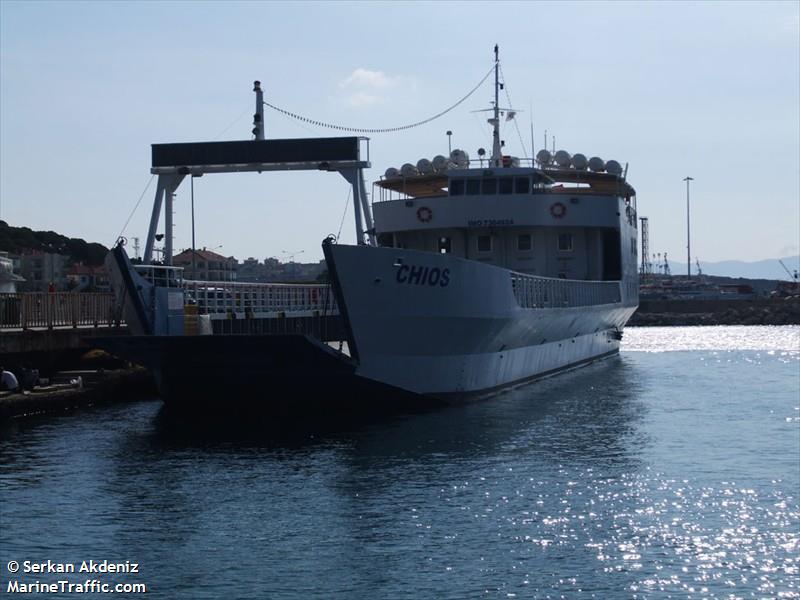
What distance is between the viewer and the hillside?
122250 millimetres

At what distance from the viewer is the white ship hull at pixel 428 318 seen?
83.0 feet

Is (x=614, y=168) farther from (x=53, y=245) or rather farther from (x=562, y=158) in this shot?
(x=53, y=245)

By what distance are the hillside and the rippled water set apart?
101391 mm

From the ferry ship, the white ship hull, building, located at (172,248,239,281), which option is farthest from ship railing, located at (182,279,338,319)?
building, located at (172,248,239,281)

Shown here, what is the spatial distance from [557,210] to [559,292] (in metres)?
5.40

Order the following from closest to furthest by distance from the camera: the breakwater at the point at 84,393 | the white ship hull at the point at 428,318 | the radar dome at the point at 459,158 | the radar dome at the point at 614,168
Answer: the white ship hull at the point at 428,318, the breakwater at the point at 84,393, the radar dome at the point at 459,158, the radar dome at the point at 614,168

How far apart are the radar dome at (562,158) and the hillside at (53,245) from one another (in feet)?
282

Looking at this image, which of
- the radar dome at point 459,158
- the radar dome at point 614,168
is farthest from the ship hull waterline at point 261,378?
the radar dome at point 614,168

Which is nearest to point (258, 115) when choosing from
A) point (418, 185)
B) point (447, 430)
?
point (447, 430)

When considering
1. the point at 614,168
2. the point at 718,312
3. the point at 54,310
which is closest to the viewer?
the point at 54,310

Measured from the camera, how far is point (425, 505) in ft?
56.6

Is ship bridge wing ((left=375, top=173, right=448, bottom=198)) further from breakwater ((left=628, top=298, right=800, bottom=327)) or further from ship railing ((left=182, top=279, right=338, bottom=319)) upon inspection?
breakwater ((left=628, top=298, right=800, bottom=327))

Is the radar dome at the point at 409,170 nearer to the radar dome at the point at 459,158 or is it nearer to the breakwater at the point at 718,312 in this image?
the radar dome at the point at 459,158

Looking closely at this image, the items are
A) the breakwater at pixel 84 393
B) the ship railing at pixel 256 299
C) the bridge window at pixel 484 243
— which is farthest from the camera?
the bridge window at pixel 484 243
